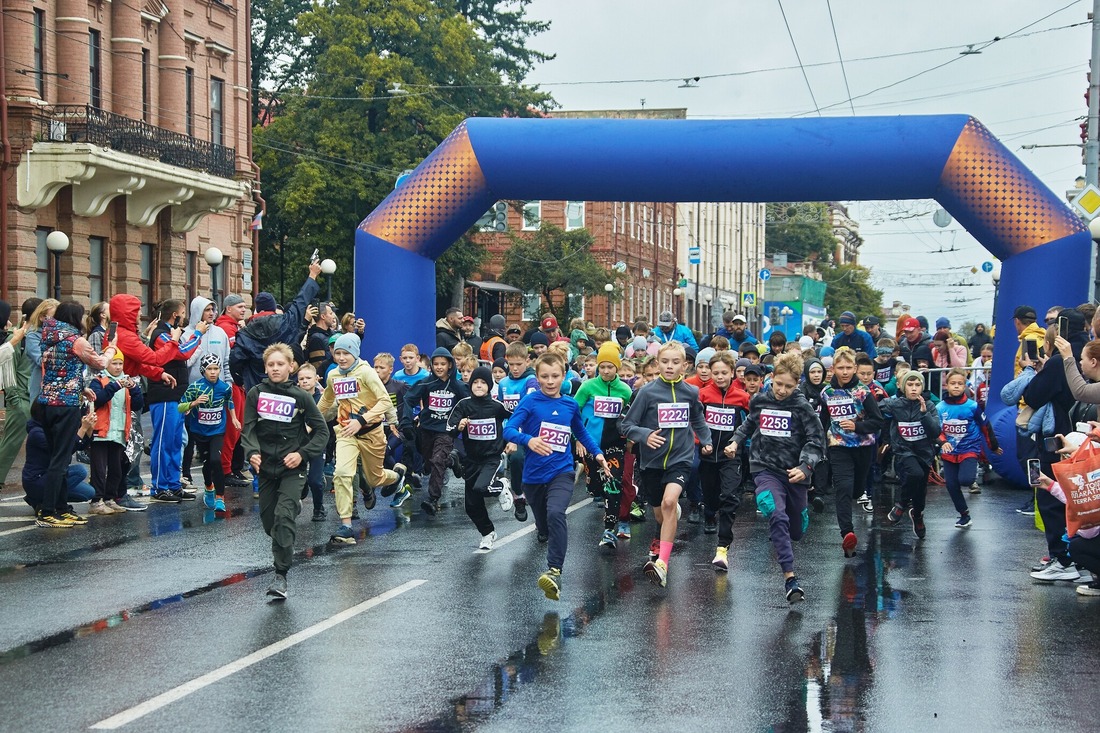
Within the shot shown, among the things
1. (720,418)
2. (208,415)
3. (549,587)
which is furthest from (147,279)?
(549,587)

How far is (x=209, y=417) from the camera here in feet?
47.0

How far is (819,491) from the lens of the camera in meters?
15.1

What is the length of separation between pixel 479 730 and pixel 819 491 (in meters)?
9.48

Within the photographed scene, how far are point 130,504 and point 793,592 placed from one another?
24.0 feet

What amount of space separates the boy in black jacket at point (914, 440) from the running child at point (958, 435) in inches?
17.4

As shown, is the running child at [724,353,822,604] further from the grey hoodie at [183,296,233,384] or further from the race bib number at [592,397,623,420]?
the grey hoodie at [183,296,233,384]

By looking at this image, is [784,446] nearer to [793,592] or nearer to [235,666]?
[793,592]

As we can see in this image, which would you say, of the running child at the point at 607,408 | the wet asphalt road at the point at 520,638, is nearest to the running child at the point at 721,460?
the wet asphalt road at the point at 520,638

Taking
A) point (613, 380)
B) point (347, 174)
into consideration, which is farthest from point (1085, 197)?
point (347, 174)

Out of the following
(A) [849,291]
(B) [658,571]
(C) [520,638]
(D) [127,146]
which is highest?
(A) [849,291]

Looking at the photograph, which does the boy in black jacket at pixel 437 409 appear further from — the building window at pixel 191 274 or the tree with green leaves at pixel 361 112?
the tree with green leaves at pixel 361 112

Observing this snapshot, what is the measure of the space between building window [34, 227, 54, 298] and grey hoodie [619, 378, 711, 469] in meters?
21.3

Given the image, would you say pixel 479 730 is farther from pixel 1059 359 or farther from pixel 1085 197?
pixel 1085 197

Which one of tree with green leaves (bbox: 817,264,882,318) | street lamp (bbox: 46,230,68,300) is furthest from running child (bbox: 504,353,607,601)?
tree with green leaves (bbox: 817,264,882,318)
